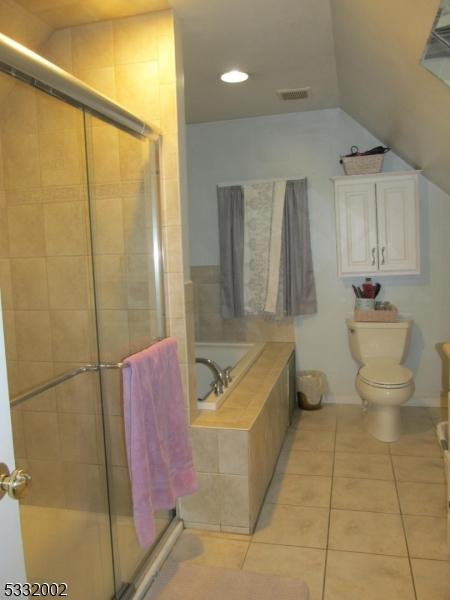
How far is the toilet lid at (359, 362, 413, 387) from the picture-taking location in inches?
122

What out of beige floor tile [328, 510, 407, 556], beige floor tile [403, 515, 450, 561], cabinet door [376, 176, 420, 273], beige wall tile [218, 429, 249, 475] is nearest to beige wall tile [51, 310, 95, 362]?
beige wall tile [218, 429, 249, 475]

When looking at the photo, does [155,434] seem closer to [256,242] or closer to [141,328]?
[141,328]

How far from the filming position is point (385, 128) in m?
3.28

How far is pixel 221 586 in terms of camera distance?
1895 mm

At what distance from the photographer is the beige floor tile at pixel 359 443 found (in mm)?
3092

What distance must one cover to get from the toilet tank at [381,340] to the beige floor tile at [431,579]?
172cm

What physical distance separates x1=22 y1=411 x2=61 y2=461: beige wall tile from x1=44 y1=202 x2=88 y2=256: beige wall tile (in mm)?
736

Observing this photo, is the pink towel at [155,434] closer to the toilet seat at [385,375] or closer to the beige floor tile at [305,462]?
the beige floor tile at [305,462]

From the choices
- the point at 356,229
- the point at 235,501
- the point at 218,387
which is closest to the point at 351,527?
the point at 235,501

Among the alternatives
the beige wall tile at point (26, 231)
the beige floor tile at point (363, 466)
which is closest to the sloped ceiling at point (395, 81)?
the beige wall tile at point (26, 231)

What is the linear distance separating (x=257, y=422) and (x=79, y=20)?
2.10 meters

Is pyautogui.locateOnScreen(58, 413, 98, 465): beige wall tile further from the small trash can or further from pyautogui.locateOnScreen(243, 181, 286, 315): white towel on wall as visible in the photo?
the small trash can

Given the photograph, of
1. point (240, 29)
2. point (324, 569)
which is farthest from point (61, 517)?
point (240, 29)

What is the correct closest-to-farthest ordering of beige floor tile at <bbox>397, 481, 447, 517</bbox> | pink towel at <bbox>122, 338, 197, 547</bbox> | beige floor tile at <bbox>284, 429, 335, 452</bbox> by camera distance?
pink towel at <bbox>122, 338, 197, 547</bbox> < beige floor tile at <bbox>397, 481, 447, 517</bbox> < beige floor tile at <bbox>284, 429, 335, 452</bbox>
